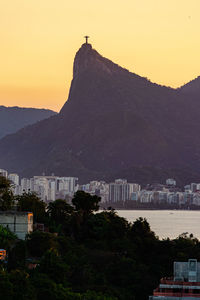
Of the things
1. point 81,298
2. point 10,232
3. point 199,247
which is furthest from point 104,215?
point 81,298

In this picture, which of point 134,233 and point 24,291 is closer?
point 24,291

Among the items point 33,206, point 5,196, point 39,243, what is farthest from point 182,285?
point 33,206

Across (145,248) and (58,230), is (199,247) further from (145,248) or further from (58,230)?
(58,230)

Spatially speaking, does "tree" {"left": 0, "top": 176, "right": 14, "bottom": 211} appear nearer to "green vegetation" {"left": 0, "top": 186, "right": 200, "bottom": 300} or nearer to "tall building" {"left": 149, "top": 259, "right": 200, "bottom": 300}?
"green vegetation" {"left": 0, "top": 186, "right": 200, "bottom": 300}

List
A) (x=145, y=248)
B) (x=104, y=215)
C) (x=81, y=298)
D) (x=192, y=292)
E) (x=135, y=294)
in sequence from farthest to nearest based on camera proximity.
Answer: (x=104, y=215), (x=145, y=248), (x=135, y=294), (x=81, y=298), (x=192, y=292)

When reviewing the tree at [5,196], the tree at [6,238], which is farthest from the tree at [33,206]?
the tree at [6,238]

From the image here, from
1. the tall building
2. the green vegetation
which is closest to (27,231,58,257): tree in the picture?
the green vegetation
